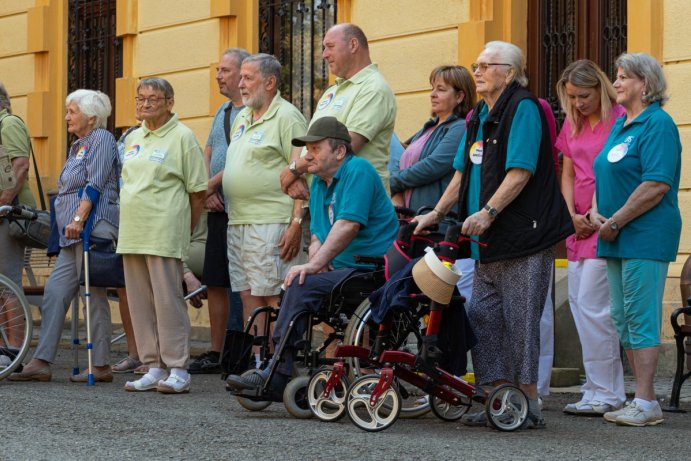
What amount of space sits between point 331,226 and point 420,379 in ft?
3.75

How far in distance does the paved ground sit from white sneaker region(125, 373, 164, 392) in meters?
0.50

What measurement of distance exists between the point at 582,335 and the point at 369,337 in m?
1.22

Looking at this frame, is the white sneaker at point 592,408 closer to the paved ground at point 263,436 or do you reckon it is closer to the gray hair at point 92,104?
the paved ground at point 263,436

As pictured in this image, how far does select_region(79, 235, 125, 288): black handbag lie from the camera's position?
352 inches

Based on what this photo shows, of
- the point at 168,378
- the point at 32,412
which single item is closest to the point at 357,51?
the point at 168,378

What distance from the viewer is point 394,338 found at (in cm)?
692

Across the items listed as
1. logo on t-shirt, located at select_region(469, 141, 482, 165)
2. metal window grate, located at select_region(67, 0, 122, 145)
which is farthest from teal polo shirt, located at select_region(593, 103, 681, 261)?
metal window grate, located at select_region(67, 0, 122, 145)

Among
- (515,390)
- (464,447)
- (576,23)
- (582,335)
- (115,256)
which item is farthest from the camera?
(576,23)

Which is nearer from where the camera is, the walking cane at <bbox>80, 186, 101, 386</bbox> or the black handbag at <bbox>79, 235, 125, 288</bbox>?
the walking cane at <bbox>80, 186, 101, 386</bbox>

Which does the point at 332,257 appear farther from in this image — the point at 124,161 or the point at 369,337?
the point at 124,161

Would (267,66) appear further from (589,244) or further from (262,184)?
(589,244)

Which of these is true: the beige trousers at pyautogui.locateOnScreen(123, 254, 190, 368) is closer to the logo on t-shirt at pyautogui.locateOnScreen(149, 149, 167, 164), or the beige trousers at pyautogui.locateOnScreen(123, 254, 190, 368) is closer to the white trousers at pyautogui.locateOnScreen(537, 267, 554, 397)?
the logo on t-shirt at pyautogui.locateOnScreen(149, 149, 167, 164)

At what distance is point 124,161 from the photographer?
8.73 m

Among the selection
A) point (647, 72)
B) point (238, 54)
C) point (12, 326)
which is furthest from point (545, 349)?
point (238, 54)
